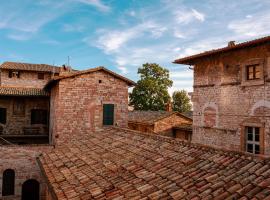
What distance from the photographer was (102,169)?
7.03 metres

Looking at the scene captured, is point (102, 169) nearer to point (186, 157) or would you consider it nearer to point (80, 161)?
point (80, 161)

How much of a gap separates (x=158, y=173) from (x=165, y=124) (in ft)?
64.3

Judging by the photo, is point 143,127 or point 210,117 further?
point 143,127

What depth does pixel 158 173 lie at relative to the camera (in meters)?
5.83

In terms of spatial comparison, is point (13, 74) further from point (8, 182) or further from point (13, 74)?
point (8, 182)

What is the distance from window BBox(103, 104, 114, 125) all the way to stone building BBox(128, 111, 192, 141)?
7063mm

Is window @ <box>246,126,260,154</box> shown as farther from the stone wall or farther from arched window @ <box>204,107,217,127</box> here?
the stone wall

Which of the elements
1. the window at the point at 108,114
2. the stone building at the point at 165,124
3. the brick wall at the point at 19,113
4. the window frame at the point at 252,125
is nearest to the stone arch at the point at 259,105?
the window frame at the point at 252,125

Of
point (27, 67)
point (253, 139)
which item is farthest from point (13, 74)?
point (253, 139)

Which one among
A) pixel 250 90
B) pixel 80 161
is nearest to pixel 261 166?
pixel 80 161

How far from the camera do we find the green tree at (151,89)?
138ft

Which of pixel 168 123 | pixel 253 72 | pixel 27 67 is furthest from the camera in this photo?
pixel 27 67

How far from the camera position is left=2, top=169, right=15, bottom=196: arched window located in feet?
54.0

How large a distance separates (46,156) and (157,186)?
628 centimetres
